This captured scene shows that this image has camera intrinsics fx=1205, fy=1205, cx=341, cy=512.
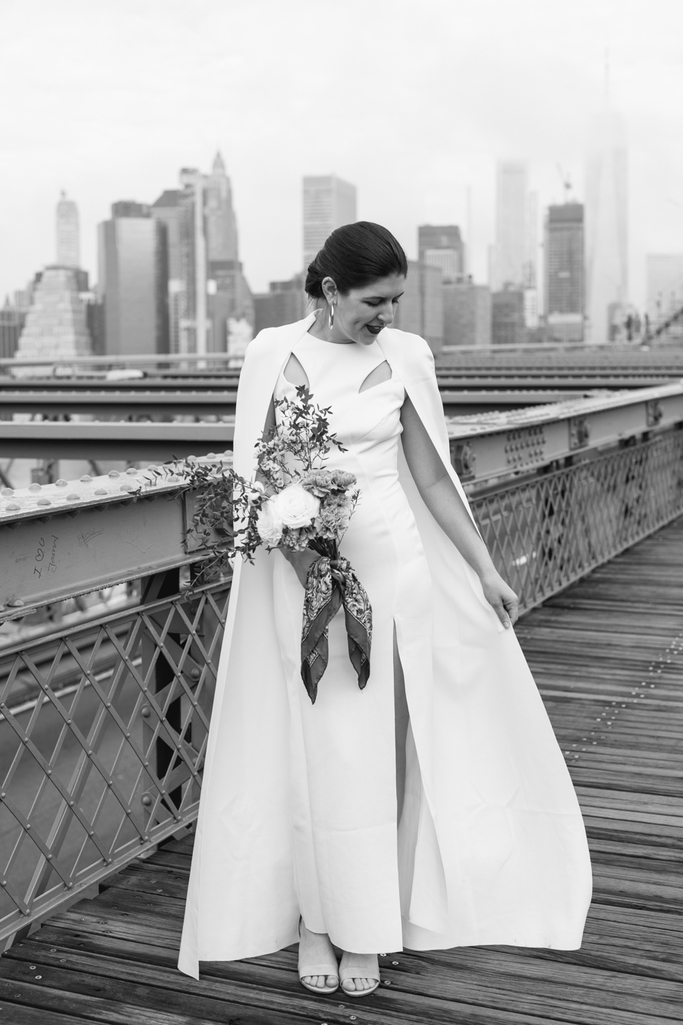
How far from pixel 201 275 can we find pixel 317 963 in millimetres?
120174

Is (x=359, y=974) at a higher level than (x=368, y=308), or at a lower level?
lower

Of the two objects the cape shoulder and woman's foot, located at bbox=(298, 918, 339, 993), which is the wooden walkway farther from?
the cape shoulder

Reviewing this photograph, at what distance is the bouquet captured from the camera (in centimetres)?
253

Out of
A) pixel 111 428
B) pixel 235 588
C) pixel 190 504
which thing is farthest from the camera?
pixel 111 428

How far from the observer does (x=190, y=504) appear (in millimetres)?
3488

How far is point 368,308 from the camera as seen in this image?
2.63 m

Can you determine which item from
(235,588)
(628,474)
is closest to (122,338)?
(628,474)

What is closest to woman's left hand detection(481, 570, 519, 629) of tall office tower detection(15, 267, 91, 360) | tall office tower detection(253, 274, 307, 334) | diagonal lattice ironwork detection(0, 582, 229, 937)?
diagonal lattice ironwork detection(0, 582, 229, 937)

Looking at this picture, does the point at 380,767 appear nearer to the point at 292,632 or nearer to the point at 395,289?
the point at 292,632

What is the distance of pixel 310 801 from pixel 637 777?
1.94 m

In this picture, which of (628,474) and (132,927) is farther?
(628,474)

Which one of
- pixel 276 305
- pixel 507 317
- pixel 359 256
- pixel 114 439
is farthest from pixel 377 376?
pixel 507 317

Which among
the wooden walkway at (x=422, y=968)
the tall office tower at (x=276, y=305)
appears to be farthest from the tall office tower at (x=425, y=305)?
the wooden walkway at (x=422, y=968)

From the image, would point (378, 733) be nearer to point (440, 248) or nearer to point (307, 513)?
point (307, 513)
